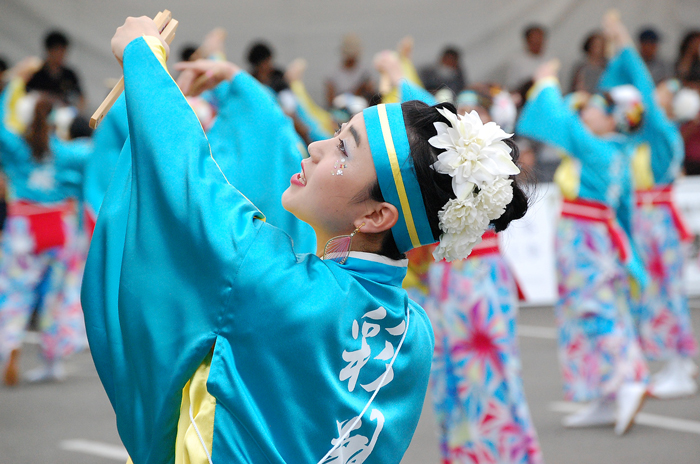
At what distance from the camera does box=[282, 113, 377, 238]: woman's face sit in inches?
58.6

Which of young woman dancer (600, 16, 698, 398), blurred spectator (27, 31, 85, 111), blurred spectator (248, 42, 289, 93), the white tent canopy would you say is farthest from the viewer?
the white tent canopy

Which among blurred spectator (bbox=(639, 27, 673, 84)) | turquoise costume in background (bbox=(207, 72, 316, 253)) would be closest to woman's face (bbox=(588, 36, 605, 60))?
blurred spectator (bbox=(639, 27, 673, 84))

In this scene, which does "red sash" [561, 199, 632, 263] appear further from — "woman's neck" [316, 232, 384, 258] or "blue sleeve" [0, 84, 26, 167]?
"blue sleeve" [0, 84, 26, 167]

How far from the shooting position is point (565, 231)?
15.1 ft

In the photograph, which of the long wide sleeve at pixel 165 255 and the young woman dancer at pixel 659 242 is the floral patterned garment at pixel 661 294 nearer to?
the young woman dancer at pixel 659 242

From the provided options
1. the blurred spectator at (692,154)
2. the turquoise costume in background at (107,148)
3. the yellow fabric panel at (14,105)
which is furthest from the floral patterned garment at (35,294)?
the blurred spectator at (692,154)

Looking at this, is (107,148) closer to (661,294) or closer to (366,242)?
(366,242)

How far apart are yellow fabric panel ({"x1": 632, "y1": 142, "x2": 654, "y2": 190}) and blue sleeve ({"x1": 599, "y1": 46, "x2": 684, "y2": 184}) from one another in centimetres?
4

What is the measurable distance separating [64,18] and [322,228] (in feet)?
24.3

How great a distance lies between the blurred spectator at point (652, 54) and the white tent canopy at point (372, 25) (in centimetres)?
46

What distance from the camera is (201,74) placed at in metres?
1.92

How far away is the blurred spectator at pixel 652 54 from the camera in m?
8.70

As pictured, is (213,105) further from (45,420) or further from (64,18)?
(64,18)

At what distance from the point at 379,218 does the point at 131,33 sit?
580mm
